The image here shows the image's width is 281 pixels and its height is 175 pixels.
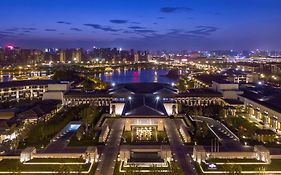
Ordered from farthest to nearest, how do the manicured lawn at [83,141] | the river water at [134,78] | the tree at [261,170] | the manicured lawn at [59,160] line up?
the river water at [134,78]
the manicured lawn at [83,141]
the manicured lawn at [59,160]
the tree at [261,170]

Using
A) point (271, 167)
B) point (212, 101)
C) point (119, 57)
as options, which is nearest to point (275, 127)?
point (271, 167)

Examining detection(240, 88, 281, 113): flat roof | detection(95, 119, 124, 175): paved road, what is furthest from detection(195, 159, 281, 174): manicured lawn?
detection(240, 88, 281, 113): flat roof

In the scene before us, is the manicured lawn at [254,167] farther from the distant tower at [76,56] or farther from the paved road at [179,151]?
the distant tower at [76,56]

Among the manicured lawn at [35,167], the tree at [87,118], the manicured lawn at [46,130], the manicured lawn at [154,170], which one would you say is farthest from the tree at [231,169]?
the manicured lawn at [46,130]

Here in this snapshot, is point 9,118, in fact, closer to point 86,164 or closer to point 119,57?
point 86,164

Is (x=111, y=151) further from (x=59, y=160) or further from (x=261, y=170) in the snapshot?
(x=261, y=170)
